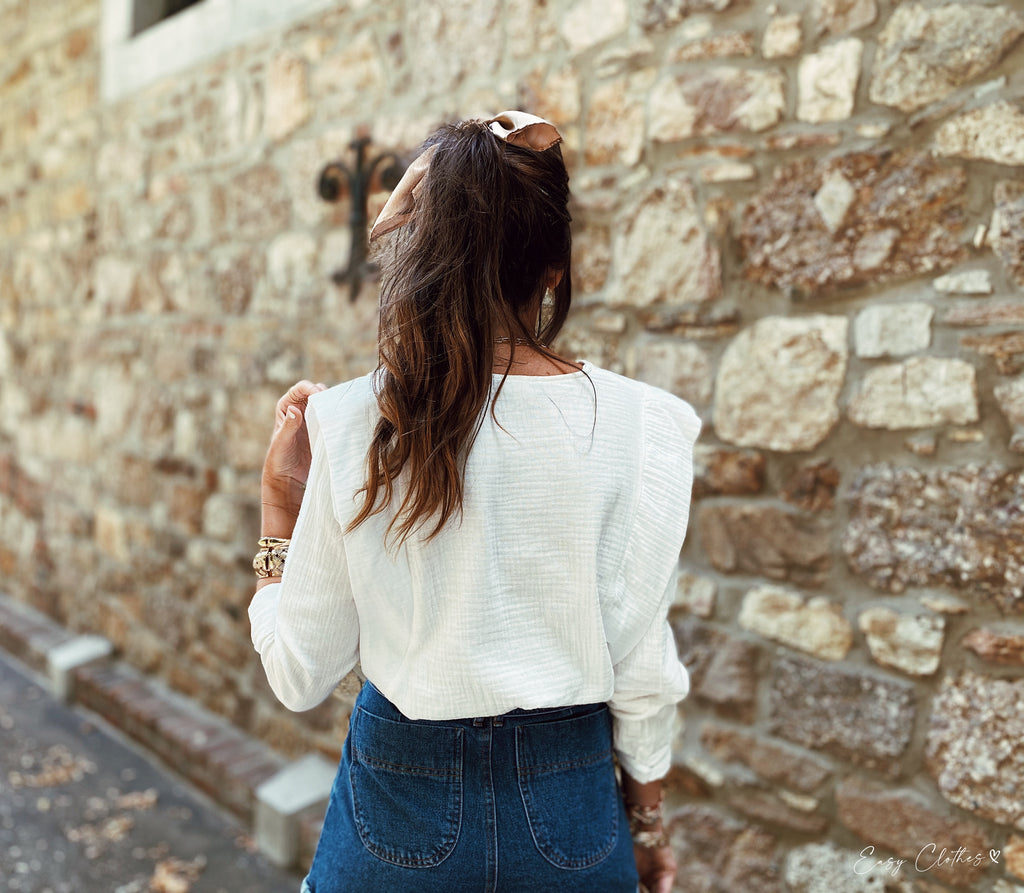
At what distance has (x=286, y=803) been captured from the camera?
2.83m

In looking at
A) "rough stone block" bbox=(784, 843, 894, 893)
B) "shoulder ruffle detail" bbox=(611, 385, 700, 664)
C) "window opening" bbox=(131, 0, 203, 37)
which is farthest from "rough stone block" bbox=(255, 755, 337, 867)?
"window opening" bbox=(131, 0, 203, 37)

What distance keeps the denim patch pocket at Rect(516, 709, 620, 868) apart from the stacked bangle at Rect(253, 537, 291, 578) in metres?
0.41

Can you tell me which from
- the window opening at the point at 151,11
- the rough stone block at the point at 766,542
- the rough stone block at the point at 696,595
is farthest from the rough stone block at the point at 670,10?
the window opening at the point at 151,11

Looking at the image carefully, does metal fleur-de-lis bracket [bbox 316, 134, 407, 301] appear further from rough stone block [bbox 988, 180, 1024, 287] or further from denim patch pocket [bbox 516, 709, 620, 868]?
denim patch pocket [bbox 516, 709, 620, 868]

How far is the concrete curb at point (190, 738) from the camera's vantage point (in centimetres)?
285

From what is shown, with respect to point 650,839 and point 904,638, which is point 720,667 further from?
point 650,839

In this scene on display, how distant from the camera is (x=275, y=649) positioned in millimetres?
1126

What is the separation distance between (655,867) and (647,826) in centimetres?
8

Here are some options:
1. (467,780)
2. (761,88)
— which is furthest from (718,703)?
(761,88)

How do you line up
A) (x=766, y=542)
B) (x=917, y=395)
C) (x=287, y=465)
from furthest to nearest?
(x=766, y=542) < (x=917, y=395) < (x=287, y=465)

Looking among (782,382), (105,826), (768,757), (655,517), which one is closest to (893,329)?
(782,382)

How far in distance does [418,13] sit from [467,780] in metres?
2.32

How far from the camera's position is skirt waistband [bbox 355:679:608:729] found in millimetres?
1143

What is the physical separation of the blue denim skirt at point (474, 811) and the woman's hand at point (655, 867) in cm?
19
